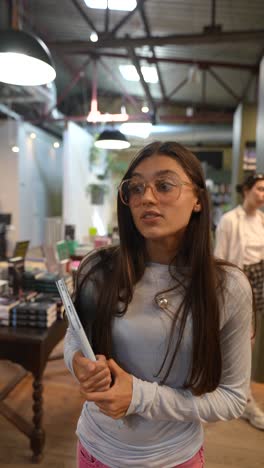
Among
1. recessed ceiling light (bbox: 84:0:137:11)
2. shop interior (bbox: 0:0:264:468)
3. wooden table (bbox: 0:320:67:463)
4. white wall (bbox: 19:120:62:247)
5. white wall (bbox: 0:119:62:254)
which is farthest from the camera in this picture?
white wall (bbox: 19:120:62:247)

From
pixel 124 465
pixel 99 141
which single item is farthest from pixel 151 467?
pixel 99 141

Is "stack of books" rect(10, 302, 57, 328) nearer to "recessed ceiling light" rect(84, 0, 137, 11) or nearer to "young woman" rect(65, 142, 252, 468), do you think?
"young woman" rect(65, 142, 252, 468)

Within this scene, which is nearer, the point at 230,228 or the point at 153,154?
the point at 153,154

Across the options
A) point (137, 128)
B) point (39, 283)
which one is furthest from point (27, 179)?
point (39, 283)

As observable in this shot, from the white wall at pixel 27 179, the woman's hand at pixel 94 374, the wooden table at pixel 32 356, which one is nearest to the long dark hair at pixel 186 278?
the woman's hand at pixel 94 374

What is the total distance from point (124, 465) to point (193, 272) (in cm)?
51

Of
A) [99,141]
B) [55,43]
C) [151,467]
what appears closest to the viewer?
[151,467]

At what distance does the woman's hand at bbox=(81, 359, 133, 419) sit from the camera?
770 mm

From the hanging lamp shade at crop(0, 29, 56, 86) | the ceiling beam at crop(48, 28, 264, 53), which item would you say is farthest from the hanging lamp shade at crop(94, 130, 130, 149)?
the hanging lamp shade at crop(0, 29, 56, 86)

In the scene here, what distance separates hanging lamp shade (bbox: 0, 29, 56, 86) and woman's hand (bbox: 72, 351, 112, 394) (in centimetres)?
220

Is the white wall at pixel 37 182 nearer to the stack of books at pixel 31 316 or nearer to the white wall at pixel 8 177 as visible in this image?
the white wall at pixel 8 177

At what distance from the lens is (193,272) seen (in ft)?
2.97

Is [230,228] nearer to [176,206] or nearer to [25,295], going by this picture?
[25,295]

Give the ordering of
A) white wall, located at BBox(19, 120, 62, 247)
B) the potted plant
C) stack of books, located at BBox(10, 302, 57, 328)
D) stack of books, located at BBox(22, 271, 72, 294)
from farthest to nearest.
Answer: the potted plant
white wall, located at BBox(19, 120, 62, 247)
stack of books, located at BBox(22, 271, 72, 294)
stack of books, located at BBox(10, 302, 57, 328)
